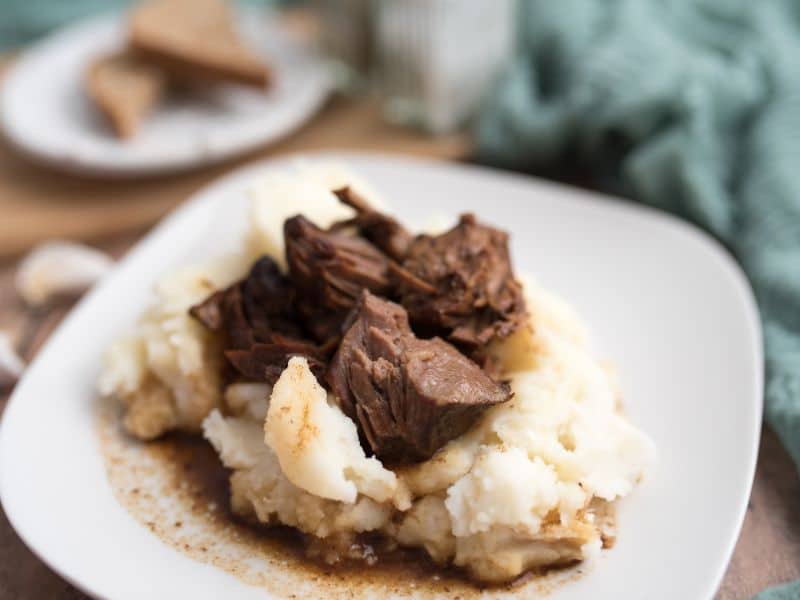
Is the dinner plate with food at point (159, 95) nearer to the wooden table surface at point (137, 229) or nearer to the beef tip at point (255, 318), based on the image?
the wooden table surface at point (137, 229)

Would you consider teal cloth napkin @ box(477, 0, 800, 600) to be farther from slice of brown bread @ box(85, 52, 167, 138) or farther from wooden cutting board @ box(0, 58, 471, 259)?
slice of brown bread @ box(85, 52, 167, 138)

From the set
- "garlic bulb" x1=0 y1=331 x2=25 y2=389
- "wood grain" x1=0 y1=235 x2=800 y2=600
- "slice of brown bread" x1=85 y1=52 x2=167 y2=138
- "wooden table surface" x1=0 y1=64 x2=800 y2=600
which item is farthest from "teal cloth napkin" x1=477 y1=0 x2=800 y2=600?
"garlic bulb" x1=0 y1=331 x2=25 y2=389

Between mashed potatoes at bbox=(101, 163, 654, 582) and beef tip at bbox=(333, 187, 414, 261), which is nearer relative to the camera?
mashed potatoes at bbox=(101, 163, 654, 582)

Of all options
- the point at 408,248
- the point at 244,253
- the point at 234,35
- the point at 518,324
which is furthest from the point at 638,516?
the point at 234,35

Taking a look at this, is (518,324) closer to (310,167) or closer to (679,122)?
(310,167)

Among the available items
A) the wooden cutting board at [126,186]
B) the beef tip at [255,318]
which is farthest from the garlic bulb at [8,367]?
the wooden cutting board at [126,186]

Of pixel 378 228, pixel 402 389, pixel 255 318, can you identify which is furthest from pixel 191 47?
pixel 402 389

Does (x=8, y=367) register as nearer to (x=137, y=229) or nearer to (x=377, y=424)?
(x=137, y=229)
